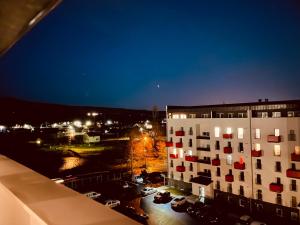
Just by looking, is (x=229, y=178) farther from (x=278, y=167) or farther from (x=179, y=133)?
(x=179, y=133)

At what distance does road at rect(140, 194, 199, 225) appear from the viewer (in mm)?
21000

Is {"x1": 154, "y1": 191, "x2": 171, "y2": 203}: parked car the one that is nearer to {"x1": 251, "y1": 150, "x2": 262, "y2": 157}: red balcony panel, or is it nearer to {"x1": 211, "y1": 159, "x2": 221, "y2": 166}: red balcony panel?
{"x1": 211, "y1": 159, "x2": 221, "y2": 166}: red balcony panel

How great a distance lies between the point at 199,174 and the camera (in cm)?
2619

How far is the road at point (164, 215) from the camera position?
68.9 feet

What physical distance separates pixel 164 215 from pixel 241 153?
8.32 m

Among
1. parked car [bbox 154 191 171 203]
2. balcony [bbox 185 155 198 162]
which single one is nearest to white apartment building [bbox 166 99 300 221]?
balcony [bbox 185 155 198 162]

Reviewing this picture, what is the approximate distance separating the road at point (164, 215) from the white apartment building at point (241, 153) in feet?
12.0

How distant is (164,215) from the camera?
22.4 m

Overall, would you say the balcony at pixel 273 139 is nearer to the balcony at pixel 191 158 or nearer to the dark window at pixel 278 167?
Answer: the dark window at pixel 278 167

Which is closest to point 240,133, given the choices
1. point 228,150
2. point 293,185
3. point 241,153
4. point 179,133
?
point 241,153

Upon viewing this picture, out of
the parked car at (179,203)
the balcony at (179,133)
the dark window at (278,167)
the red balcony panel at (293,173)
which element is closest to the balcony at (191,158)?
the balcony at (179,133)

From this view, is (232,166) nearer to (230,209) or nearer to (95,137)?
(230,209)

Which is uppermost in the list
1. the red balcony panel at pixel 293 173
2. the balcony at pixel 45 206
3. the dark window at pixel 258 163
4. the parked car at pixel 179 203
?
the balcony at pixel 45 206

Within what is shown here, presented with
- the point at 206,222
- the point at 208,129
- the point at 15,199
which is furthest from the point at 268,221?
the point at 15,199
